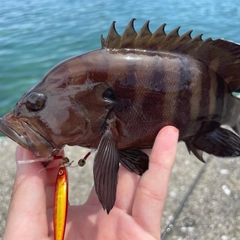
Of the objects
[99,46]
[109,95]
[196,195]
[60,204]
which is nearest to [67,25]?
[99,46]

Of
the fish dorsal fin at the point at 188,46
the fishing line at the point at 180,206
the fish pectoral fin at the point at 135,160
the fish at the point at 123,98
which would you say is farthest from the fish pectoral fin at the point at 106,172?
the fishing line at the point at 180,206

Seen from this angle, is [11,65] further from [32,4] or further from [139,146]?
[32,4]

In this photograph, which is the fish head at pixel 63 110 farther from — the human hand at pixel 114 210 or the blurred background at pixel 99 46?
the blurred background at pixel 99 46

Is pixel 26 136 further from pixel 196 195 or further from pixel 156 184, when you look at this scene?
pixel 196 195

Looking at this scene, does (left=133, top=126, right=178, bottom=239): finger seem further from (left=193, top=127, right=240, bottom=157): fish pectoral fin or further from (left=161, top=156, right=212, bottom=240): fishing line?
(left=161, top=156, right=212, bottom=240): fishing line

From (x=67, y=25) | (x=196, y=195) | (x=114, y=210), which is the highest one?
(x=114, y=210)

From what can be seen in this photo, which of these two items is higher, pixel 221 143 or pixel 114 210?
pixel 221 143
